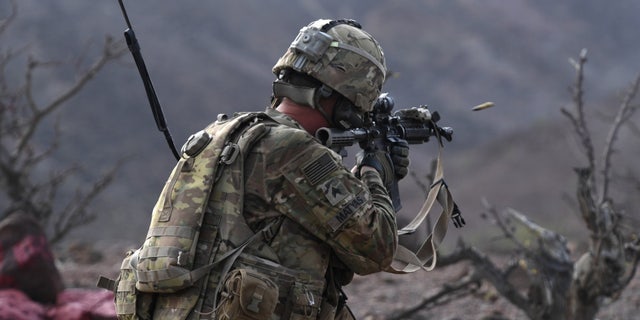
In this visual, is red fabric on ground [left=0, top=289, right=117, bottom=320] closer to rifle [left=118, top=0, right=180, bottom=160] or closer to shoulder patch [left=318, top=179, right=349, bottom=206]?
rifle [left=118, top=0, right=180, bottom=160]

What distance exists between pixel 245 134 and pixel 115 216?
16.0 metres

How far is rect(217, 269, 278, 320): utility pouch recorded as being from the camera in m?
3.28

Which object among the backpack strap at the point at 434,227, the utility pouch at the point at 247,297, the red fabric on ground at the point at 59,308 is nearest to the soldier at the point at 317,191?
the utility pouch at the point at 247,297

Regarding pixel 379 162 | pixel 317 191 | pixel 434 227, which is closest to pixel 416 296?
pixel 434 227

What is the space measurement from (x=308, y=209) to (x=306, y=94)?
1.52 feet

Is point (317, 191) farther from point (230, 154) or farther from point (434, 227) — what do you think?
point (434, 227)

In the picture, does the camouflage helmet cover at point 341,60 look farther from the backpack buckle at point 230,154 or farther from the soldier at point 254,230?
→ the backpack buckle at point 230,154

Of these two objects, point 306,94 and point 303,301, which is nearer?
point 303,301

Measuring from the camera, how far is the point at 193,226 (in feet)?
11.1

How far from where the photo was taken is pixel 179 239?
3393 millimetres

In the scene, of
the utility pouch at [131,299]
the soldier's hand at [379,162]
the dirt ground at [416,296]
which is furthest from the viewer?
the dirt ground at [416,296]

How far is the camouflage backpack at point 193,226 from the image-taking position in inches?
133

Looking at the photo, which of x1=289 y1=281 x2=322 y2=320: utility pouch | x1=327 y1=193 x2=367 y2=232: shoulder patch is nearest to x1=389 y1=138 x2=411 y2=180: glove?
x1=327 y1=193 x2=367 y2=232: shoulder patch

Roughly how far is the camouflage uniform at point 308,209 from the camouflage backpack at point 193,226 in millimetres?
51
